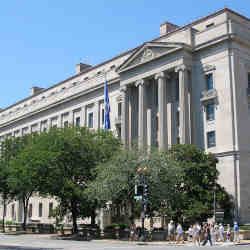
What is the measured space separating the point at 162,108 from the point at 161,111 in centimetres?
43

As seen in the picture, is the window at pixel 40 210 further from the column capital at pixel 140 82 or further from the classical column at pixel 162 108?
the classical column at pixel 162 108

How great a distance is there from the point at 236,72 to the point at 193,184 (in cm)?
1569

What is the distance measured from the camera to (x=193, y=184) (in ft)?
138

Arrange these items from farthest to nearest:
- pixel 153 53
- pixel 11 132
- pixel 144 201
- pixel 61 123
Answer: pixel 11 132, pixel 61 123, pixel 153 53, pixel 144 201

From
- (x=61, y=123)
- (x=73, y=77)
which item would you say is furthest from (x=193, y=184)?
(x=73, y=77)

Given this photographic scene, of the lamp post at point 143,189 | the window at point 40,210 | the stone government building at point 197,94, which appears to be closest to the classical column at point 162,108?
the stone government building at point 197,94

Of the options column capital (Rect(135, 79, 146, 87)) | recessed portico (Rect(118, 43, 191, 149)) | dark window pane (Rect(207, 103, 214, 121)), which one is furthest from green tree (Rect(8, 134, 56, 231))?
dark window pane (Rect(207, 103, 214, 121))

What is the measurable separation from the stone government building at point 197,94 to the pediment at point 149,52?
0.13m

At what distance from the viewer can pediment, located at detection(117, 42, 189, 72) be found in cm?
5394

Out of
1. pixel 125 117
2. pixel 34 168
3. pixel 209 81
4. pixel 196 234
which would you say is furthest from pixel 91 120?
pixel 196 234

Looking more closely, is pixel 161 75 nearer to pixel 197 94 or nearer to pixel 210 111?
pixel 197 94

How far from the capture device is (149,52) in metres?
57.2

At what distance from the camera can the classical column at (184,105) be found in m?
50.2

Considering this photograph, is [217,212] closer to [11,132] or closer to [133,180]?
[133,180]
